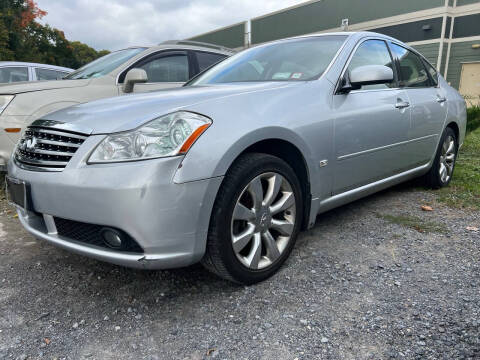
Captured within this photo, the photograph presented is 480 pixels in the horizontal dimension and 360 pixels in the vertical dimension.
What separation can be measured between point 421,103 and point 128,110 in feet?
8.77

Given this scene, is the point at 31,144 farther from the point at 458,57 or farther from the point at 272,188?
the point at 458,57

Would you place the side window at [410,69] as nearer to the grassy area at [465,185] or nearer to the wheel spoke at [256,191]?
the grassy area at [465,185]

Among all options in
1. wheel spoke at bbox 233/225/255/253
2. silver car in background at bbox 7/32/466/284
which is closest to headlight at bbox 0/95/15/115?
silver car in background at bbox 7/32/466/284

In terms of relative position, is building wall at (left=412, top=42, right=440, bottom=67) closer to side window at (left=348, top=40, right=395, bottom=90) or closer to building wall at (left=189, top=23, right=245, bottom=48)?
building wall at (left=189, top=23, right=245, bottom=48)

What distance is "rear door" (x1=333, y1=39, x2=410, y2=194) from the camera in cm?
259

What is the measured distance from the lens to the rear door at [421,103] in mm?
3375

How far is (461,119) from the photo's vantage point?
4246 mm

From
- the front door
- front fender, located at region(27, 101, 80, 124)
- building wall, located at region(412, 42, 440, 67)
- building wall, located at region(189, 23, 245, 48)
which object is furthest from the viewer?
building wall, located at region(189, 23, 245, 48)

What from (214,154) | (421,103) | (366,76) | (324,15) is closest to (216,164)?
(214,154)

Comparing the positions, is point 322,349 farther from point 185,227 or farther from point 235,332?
point 185,227

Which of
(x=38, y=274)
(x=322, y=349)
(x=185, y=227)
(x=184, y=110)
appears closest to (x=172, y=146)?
(x=184, y=110)

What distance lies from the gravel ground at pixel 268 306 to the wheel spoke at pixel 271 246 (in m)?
0.15

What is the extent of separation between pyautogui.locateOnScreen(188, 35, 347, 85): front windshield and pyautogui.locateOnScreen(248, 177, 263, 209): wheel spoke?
923mm

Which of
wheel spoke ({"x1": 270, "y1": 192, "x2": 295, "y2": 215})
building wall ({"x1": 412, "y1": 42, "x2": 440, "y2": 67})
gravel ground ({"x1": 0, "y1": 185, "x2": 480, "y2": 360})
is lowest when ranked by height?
gravel ground ({"x1": 0, "y1": 185, "x2": 480, "y2": 360})
